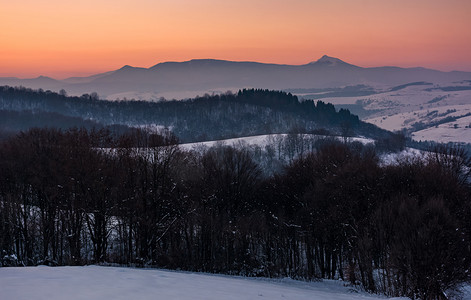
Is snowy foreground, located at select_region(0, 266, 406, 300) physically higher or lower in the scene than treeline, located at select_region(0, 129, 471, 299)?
higher

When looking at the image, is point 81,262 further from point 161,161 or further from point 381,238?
point 381,238

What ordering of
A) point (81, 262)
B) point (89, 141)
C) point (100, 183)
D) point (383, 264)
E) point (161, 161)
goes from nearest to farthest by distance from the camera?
point (383, 264) → point (81, 262) → point (100, 183) → point (89, 141) → point (161, 161)

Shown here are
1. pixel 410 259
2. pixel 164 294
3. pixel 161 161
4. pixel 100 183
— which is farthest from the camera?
pixel 161 161

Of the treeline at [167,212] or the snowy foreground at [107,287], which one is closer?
the snowy foreground at [107,287]

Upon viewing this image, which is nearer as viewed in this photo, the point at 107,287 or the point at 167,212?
the point at 107,287

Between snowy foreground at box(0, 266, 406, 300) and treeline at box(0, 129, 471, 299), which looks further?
treeline at box(0, 129, 471, 299)

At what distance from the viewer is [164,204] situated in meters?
41.5

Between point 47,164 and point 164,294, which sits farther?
point 47,164

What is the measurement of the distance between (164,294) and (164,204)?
28484 millimetres

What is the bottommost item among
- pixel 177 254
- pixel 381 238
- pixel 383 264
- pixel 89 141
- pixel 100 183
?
pixel 177 254

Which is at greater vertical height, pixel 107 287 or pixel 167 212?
pixel 107 287

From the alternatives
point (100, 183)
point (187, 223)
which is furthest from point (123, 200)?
point (187, 223)

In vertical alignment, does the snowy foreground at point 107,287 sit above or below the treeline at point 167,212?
above

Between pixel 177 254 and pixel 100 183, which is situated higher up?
pixel 100 183
